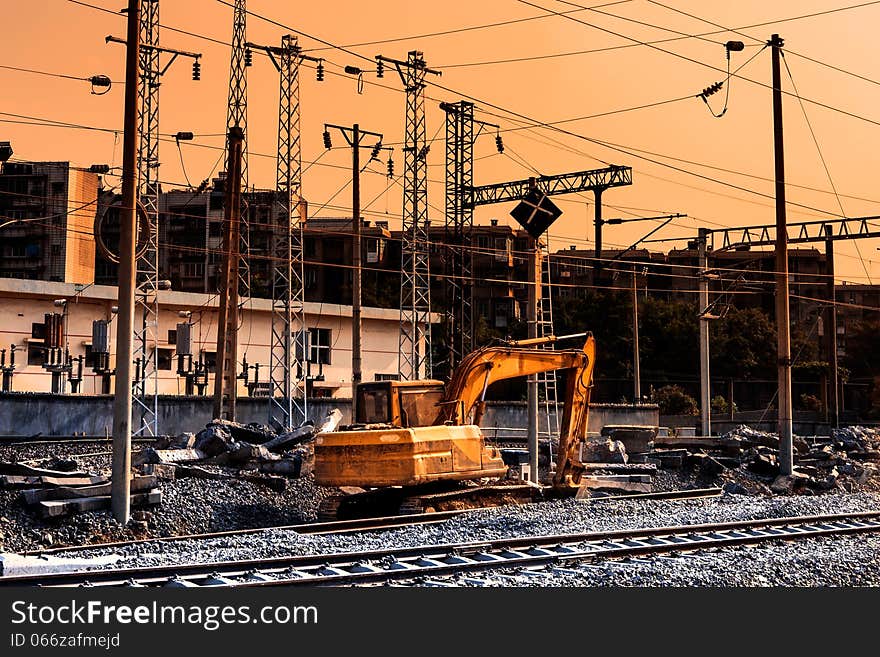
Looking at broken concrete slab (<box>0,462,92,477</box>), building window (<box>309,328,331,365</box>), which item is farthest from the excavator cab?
building window (<box>309,328,331,365</box>)

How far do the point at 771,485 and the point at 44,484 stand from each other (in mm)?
17311

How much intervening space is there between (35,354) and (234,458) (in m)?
26.8

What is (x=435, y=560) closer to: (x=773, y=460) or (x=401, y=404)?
(x=401, y=404)

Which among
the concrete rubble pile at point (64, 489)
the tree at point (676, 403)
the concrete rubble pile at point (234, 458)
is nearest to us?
the concrete rubble pile at point (64, 489)

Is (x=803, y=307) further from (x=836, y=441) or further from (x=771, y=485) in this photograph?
(x=771, y=485)

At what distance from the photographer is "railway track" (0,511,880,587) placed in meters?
14.3

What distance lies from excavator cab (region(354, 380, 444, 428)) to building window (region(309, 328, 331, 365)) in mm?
38369

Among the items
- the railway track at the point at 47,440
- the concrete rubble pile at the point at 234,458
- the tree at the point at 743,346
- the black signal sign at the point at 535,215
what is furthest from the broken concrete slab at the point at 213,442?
the tree at the point at 743,346

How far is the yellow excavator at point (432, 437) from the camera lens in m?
22.5

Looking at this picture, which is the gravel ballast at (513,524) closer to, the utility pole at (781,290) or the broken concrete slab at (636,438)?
the utility pole at (781,290)

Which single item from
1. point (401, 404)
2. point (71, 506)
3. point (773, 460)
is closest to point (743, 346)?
point (773, 460)

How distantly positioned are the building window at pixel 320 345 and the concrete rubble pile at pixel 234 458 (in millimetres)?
31353

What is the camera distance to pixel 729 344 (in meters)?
97.1

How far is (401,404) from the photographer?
24.1m
